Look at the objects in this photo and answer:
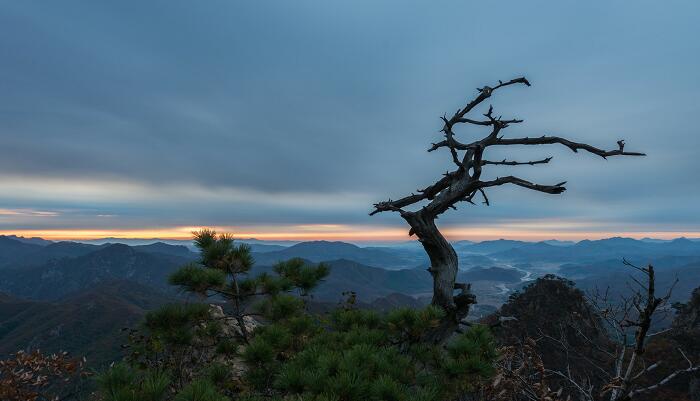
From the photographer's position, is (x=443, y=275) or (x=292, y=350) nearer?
(x=292, y=350)

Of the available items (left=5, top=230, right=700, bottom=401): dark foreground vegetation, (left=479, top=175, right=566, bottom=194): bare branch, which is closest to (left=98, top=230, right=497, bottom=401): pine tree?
(left=5, top=230, right=700, bottom=401): dark foreground vegetation

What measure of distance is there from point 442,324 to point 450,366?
224 centimetres

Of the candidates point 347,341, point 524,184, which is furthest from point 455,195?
point 347,341

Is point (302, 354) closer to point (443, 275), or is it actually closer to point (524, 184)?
point (443, 275)

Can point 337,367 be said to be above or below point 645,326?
below

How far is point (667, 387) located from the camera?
120ft

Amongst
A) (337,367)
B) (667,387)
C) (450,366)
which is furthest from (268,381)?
(667,387)

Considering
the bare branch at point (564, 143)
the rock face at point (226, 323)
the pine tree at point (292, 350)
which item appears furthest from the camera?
the rock face at point (226, 323)

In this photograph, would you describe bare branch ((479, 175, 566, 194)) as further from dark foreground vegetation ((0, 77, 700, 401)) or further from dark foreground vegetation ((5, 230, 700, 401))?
dark foreground vegetation ((5, 230, 700, 401))

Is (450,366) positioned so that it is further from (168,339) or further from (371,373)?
(168,339)

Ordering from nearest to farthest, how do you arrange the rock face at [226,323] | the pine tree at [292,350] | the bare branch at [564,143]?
the pine tree at [292,350], the bare branch at [564,143], the rock face at [226,323]

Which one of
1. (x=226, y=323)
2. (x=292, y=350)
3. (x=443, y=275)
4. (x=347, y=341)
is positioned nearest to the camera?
(x=347, y=341)

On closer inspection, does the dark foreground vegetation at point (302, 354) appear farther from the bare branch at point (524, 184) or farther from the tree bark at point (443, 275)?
the bare branch at point (524, 184)

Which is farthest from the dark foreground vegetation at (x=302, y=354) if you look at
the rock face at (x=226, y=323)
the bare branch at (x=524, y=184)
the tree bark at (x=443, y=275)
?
the bare branch at (x=524, y=184)
